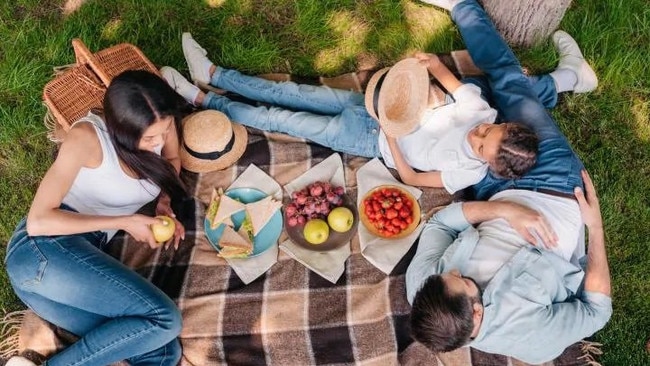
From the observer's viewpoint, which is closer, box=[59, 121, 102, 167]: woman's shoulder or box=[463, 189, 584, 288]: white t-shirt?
Answer: box=[59, 121, 102, 167]: woman's shoulder

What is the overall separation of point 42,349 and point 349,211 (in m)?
2.36

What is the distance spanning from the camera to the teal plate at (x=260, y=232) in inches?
165

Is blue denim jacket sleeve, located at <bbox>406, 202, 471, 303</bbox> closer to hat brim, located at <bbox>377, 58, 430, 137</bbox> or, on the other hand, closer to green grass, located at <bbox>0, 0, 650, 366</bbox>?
hat brim, located at <bbox>377, 58, 430, 137</bbox>

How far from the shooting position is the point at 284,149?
14.9 feet

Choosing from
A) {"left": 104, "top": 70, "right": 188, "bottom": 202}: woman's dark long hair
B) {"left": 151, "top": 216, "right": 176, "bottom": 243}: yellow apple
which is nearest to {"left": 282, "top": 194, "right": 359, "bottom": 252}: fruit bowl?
{"left": 151, "top": 216, "right": 176, "bottom": 243}: yellow apple

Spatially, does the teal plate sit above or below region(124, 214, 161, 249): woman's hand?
below

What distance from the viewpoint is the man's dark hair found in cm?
316

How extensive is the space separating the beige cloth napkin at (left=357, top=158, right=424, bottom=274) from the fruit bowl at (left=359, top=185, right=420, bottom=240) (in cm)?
4

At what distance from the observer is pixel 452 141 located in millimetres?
3957

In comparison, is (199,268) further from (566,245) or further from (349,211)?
(566,245)

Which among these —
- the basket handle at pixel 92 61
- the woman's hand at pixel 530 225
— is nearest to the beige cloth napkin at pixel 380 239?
the woman's hand at pixel 530 225

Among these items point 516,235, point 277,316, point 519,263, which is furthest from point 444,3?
point 277,316

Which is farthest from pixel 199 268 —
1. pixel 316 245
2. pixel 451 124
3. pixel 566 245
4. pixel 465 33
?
pixel 465 33

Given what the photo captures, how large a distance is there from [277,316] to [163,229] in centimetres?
100
